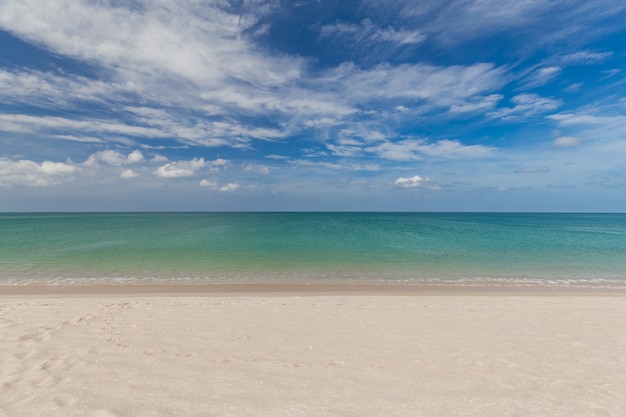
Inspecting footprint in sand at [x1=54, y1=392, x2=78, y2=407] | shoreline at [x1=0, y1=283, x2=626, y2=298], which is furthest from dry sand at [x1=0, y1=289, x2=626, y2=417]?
shoreline at [x1=0, y1=283, x2=626, y2=298]

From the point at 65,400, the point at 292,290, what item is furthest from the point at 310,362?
the point at 292,290

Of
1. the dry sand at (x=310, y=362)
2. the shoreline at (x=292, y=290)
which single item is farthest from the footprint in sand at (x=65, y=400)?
the shoreline at (x=292, y=290)

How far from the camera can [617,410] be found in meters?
4.57

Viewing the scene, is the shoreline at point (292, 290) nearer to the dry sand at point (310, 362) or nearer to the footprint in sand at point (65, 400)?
the dry sand at point (310, 362)

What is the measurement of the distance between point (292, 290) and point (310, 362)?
32.2 feet

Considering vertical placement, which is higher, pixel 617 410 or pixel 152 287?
pixel 617 410

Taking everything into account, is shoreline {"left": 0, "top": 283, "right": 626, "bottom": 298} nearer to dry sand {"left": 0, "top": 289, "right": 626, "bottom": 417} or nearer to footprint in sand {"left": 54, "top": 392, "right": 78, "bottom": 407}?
dry sand {"left": 0, "top": 289, "right": 626, "bottom": 417}

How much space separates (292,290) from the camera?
1584 cm

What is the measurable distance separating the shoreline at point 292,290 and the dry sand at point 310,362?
4471 millimetres

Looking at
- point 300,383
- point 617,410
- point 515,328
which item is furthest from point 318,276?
point 617,410

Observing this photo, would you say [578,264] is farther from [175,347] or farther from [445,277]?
[175,347]

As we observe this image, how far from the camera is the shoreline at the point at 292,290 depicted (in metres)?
14.7

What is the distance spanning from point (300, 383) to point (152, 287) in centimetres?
1359

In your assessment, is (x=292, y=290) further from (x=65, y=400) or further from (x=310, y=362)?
(x=65, y=400)
